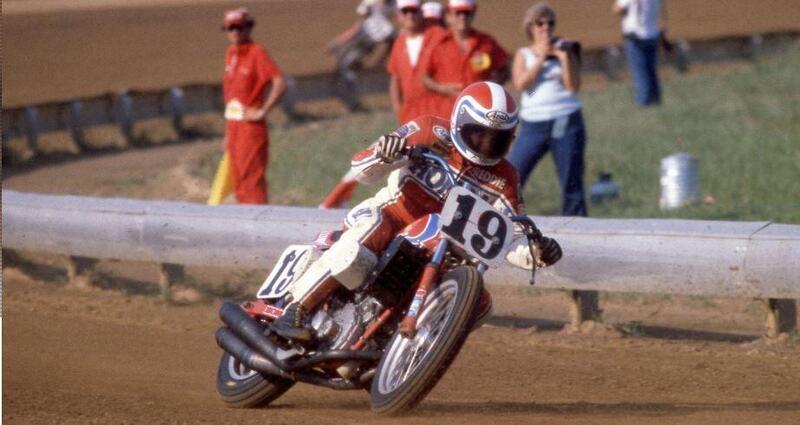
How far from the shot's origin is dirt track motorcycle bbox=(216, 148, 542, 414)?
6.85 metres

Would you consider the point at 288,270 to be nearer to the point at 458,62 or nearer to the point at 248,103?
the point at 458,62

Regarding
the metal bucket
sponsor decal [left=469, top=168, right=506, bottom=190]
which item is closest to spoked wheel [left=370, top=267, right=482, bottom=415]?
sponsor decal [left=469, top=168, right=506, bottom=190]

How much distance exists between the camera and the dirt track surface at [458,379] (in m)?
7.50

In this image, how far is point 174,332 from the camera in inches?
396

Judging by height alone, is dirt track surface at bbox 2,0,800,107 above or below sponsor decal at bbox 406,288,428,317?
below

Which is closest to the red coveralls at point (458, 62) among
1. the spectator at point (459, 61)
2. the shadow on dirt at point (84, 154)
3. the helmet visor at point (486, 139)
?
the spectator at point (459, 61)

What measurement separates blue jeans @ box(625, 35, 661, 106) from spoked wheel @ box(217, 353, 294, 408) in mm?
13771

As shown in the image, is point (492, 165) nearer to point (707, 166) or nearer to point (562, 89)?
point (562, 89)

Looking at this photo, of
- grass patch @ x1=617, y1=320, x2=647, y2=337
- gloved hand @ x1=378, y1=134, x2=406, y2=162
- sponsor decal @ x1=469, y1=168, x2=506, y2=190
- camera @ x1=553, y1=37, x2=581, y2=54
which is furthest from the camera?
camera @ x1=553, y1=37, x2=581, y2=54

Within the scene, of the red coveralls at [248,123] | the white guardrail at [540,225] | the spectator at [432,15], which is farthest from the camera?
the spectator at [432,15]

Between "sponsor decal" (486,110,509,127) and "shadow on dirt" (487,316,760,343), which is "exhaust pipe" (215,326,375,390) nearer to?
"sponsor decal" (486,110,509,127)

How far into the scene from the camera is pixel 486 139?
7.23m

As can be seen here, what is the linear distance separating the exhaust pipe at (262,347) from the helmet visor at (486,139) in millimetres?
1079

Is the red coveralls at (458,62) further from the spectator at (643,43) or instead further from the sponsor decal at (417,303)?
the spectator at (643,43)
